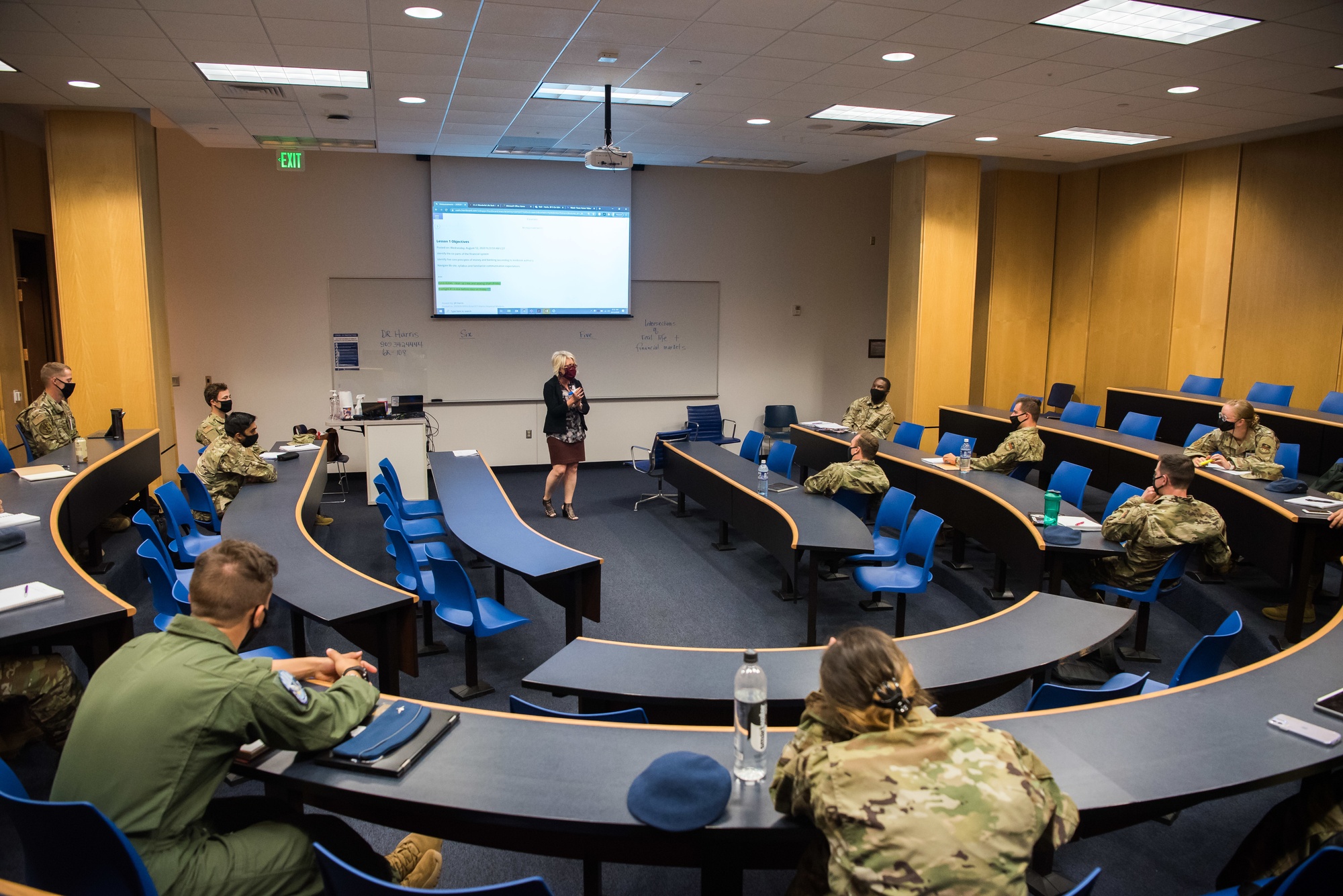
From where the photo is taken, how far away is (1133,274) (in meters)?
9.82

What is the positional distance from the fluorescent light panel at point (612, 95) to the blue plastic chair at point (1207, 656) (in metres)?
4.91

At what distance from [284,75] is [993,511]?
5.44 m

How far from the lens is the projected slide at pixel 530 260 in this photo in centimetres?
935

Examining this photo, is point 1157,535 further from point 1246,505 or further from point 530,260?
point 530,260

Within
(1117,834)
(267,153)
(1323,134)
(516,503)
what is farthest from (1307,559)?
(267,153)

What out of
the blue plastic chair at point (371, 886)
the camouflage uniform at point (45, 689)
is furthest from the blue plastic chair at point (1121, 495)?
the camouflage uniform at point (45, 689)

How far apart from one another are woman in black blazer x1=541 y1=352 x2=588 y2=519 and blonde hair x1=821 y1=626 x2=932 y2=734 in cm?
589

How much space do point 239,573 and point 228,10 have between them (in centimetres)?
355

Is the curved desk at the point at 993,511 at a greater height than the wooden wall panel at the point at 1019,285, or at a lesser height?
lesser

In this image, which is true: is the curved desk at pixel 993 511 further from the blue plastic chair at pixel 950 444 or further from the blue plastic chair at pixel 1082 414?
the blue plastic chair at pixel 1082 414

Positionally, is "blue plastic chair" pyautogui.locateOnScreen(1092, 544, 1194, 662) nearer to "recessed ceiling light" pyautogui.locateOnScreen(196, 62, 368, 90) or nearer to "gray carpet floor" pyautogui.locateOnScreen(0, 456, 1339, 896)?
"gray carpet floor" pyautogui.locateOnScreen(0, 456, 1339, 896)

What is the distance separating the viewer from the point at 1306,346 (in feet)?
27.2

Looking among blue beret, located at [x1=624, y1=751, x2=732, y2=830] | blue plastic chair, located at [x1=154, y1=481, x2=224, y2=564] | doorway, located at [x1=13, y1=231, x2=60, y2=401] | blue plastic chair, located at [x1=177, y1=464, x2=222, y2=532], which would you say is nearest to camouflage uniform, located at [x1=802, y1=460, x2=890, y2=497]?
blue plastic chair, located at [x1=154, y1=481, x2=224, y2=564]

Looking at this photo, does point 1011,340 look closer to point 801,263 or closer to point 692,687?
point 801,263
